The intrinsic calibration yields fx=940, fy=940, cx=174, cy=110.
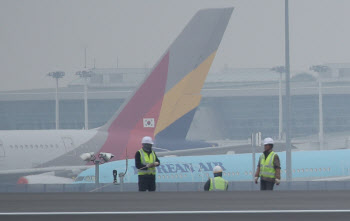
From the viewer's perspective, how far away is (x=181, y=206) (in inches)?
568

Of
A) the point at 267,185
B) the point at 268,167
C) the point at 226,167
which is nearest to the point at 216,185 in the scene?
the point at 267,185

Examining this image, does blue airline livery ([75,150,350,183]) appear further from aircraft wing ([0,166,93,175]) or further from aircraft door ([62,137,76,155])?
aircraft door ([62,137,76,155])

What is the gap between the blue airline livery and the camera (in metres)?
39.1

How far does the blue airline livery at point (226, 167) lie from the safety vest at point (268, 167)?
16.4 meters

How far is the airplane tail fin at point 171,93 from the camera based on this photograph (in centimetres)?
4078

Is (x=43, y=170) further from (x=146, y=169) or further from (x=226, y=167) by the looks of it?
(x=146, y=169)

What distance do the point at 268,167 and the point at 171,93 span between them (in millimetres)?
18806

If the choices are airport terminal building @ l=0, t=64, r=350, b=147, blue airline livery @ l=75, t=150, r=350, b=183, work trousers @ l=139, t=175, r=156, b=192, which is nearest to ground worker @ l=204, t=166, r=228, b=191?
work trousers @ l=139, t=175, r=156, b=192

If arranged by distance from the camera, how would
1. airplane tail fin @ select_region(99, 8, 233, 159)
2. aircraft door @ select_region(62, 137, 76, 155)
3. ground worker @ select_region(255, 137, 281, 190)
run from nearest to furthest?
1. ground worker @ select_region(255, 137, 281, 190)
2. aircraft door @ select_region(62, 137, 76, 155)
3. airplane tail fin @ select_region(99, 8, 233, 159)

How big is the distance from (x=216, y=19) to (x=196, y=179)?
25.6 feet

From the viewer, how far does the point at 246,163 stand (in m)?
41.9

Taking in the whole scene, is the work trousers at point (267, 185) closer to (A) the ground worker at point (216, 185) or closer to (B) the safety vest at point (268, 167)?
(B) the safety vest at point (268, 167)

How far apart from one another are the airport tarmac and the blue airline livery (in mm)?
21132

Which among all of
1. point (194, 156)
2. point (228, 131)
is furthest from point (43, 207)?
point (228, 131)
